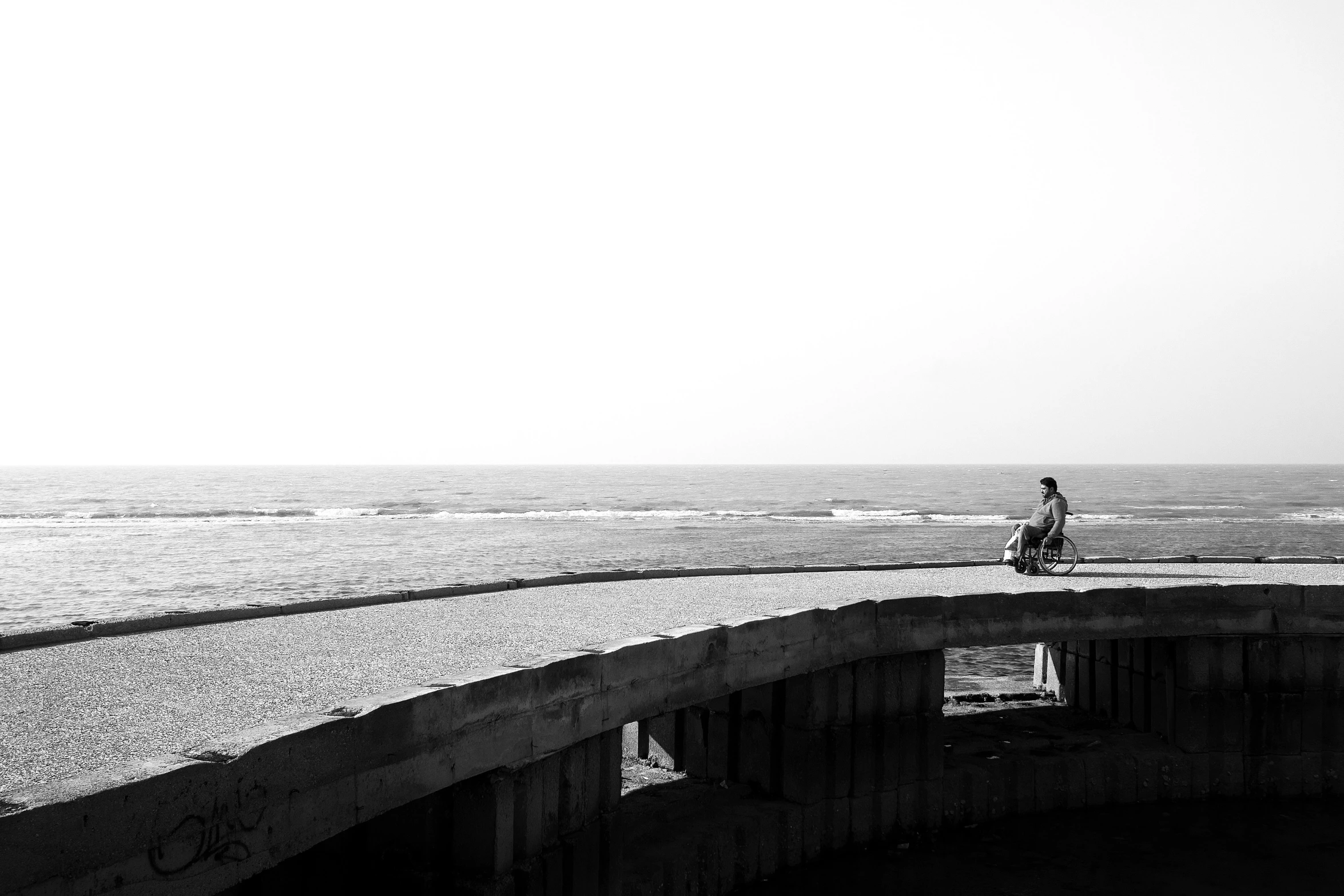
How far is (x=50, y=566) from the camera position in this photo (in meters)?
39.6

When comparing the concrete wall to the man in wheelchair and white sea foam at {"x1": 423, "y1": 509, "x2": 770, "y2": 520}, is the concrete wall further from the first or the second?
white sea foam at {"x1": 423, "y1": 509, "x2": 770, "y2": 520}

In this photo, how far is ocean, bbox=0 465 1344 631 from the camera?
35.0 metres

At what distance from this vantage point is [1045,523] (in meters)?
15.9

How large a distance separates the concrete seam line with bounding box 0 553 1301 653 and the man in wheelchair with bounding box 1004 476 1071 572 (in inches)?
55.7

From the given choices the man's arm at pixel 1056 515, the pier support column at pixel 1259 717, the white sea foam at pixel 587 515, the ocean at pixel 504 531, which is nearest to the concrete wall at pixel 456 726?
the pier support column at pixel 1259 717

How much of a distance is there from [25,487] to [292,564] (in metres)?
103

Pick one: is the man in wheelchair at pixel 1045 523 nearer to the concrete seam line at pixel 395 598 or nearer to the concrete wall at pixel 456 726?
the concrete seam line at pixel 395 598

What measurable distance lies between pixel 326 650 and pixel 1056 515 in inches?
416

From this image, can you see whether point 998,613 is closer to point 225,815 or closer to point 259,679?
point 259,679

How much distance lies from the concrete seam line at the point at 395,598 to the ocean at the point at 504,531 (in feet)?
3.79

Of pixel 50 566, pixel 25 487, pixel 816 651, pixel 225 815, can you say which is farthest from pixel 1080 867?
pixel 25 487

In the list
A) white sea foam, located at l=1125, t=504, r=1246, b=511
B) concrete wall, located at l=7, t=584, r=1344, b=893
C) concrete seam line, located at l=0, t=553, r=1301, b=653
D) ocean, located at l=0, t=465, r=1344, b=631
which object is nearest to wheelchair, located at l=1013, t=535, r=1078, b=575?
concrete seam line, located at l=0, t=553, r=1301, b=653

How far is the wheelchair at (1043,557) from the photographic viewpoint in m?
15.9

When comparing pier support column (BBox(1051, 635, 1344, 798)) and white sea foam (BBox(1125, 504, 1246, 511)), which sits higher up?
white sea foam (BBox(1125, 504, 1246, 511))
